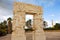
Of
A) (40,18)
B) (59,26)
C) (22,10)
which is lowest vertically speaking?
(59,26)

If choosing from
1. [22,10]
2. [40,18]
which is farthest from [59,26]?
[22,10]

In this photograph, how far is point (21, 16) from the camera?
870 centimetres

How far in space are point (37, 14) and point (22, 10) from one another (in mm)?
1482

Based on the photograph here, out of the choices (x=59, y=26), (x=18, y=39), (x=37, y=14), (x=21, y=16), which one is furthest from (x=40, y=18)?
(x=59, y=26)

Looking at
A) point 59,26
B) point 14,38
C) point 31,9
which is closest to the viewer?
point 14,38

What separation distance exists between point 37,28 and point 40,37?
2.59 ft

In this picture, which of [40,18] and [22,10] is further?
[40,18]

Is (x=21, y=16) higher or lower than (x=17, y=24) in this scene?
higher

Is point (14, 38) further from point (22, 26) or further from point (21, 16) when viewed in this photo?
point (21, 16)

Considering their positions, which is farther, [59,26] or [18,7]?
[59,26]

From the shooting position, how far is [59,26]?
80.0ft

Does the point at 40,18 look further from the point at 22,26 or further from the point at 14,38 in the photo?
the point at 14,38

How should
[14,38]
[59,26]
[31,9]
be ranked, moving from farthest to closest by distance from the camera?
[59,26], [31,9], [14,38]

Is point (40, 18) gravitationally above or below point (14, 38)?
above
